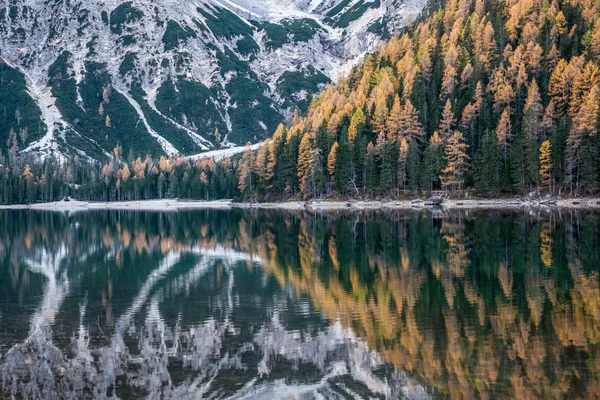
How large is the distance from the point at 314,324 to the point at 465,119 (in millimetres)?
101285

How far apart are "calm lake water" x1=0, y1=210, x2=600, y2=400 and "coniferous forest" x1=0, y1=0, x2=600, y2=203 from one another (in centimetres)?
5973

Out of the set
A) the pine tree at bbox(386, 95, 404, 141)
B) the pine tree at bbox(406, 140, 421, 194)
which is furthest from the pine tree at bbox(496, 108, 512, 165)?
the pine tree at bbox(386, 95, 404, 141)

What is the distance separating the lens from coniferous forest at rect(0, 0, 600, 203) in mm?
99812

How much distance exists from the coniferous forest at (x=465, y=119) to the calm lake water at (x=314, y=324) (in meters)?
59.7

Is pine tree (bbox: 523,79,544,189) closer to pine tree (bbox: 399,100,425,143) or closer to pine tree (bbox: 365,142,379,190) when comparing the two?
pine tree (bbox: 399,100,425,143)

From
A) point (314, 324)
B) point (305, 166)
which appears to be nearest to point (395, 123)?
point (305, 166)

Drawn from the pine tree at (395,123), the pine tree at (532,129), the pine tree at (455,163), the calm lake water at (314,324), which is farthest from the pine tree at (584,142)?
the calm lake water at (314,324)

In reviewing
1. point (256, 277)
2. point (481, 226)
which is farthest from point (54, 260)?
point (481, 226)

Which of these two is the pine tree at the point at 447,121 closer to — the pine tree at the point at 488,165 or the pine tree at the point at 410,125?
the pine tree at the point at 410,125

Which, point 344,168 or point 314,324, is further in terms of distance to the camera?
point 344,168

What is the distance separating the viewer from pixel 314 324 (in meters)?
22.3

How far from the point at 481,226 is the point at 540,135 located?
5314cm

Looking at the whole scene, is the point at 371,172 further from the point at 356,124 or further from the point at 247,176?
the point at 247,176

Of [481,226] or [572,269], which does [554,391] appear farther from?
[481,226]
